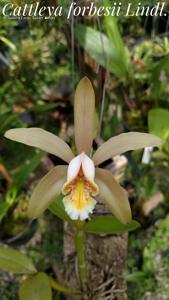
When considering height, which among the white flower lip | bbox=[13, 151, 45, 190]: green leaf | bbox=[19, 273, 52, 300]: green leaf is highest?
the white flower lip

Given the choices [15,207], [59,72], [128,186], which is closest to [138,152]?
[128,186]

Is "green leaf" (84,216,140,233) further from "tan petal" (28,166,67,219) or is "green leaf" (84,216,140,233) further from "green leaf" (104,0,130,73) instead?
"green leaf" (104,0,130,73)

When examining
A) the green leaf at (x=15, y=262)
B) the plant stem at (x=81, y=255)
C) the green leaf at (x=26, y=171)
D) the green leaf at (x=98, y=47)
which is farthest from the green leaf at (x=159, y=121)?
the green leaf at (x=15, y=262)

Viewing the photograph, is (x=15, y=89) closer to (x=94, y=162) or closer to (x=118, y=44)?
(x=118, y=44)

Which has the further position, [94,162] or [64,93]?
[64,93]

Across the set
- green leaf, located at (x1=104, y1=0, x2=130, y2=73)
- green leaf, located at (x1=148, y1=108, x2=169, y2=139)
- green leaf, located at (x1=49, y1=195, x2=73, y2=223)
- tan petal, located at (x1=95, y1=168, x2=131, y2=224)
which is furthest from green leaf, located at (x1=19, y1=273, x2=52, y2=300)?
green leaf, located at (x1=104, y1=0, x2=130, y2=73)

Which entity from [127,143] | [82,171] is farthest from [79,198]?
[127,143]
